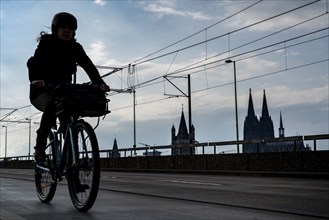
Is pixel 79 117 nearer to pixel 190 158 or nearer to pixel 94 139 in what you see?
pixel 94 139

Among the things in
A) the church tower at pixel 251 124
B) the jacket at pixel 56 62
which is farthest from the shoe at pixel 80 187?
the church tower at pixel 251 124

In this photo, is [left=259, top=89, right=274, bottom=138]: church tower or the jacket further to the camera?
[left=259, top=89, right=274, bottom=138]: church tower

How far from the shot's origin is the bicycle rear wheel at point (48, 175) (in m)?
5.90

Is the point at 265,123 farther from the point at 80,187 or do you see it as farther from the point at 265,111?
the point at 80,187

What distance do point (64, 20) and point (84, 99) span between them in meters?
0.94

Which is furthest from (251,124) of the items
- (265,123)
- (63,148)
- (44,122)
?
(63,148)

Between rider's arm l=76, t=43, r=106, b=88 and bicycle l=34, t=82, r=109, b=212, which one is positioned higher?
rider's arm l=76, t=43, r=106, b=88

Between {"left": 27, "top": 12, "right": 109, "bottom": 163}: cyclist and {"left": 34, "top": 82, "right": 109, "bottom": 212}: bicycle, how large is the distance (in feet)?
0.86

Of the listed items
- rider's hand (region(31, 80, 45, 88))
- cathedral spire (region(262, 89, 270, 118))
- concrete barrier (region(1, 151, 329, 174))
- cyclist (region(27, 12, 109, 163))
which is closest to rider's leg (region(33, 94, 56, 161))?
cyclist (region(27, 12, 109, 163))

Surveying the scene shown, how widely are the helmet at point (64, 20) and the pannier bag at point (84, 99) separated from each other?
0.74m

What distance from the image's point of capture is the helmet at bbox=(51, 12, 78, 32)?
5.32 meters

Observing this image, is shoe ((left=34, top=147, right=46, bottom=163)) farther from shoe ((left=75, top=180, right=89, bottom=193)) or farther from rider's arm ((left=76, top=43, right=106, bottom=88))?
rider's arm ((left=76, top=43, right=106, bottom=88))

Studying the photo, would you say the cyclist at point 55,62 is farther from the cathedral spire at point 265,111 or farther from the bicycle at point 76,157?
the cathedral spire at point 265,111

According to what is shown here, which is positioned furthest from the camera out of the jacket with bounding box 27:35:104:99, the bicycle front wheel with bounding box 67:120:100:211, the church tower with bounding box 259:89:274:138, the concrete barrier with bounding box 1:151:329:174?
the church tower with bounding box 259:89:274:138
